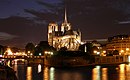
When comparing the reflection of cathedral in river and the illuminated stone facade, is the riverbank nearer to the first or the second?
the illuminated stone facade

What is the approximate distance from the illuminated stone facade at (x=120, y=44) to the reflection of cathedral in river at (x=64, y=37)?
43.7ft

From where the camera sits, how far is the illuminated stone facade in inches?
5187

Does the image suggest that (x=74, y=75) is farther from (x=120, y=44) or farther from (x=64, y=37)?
(x=64, y=37)

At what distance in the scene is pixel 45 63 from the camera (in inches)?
3637

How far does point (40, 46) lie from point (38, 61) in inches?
767

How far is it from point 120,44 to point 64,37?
2446cm

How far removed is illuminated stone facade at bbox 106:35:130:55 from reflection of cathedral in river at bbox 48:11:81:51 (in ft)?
43.7

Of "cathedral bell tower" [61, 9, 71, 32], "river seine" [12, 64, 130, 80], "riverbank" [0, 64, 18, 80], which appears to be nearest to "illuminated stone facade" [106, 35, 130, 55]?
"cathedral bell tower" [61, 9, 71, 32]

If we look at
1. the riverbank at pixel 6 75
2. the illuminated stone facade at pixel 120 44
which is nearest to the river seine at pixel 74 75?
the riverbank at pixel 6 75

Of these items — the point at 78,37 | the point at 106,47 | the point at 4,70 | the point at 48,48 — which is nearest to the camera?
the point at 4,70

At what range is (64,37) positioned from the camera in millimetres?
147625

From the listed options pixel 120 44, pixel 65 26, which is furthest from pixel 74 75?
pixel 65 26

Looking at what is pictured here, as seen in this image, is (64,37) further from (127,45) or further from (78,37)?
(127,45)

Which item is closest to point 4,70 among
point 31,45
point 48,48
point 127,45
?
point 48,48
